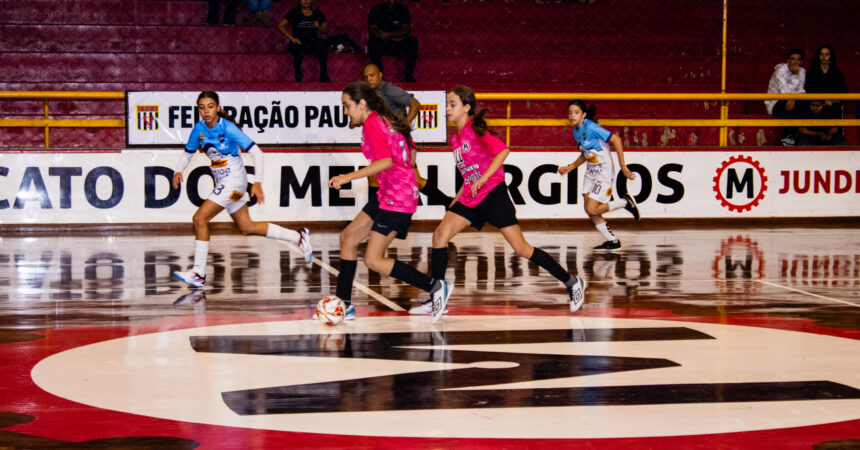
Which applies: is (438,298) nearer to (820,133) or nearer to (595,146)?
(595,146)

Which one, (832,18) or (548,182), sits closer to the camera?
(548,182)

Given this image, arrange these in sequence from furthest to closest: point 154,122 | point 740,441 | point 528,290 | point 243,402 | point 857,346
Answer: point 154,122
point 528,290
point 857,346
point 243,402
point 740,441

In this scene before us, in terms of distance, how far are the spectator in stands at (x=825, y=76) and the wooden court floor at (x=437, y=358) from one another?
6.94 metres

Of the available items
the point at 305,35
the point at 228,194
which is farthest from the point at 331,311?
the point at 305,35

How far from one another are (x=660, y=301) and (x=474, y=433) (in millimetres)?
4817

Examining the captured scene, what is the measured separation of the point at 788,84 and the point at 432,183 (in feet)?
21.6

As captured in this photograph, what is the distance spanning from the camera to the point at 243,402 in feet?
19.1

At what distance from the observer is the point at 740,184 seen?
18.1m

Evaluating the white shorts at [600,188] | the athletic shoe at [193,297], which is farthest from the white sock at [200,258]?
the white shorts at [600,188]

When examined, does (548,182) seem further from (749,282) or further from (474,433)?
(474,433)

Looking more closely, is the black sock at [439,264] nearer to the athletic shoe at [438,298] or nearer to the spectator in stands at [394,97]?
the athletic shoe at [438,298]

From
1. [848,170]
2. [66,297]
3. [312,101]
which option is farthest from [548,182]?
[66,297]

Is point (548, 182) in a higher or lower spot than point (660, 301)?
higher

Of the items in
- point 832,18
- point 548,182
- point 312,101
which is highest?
point 832,18
